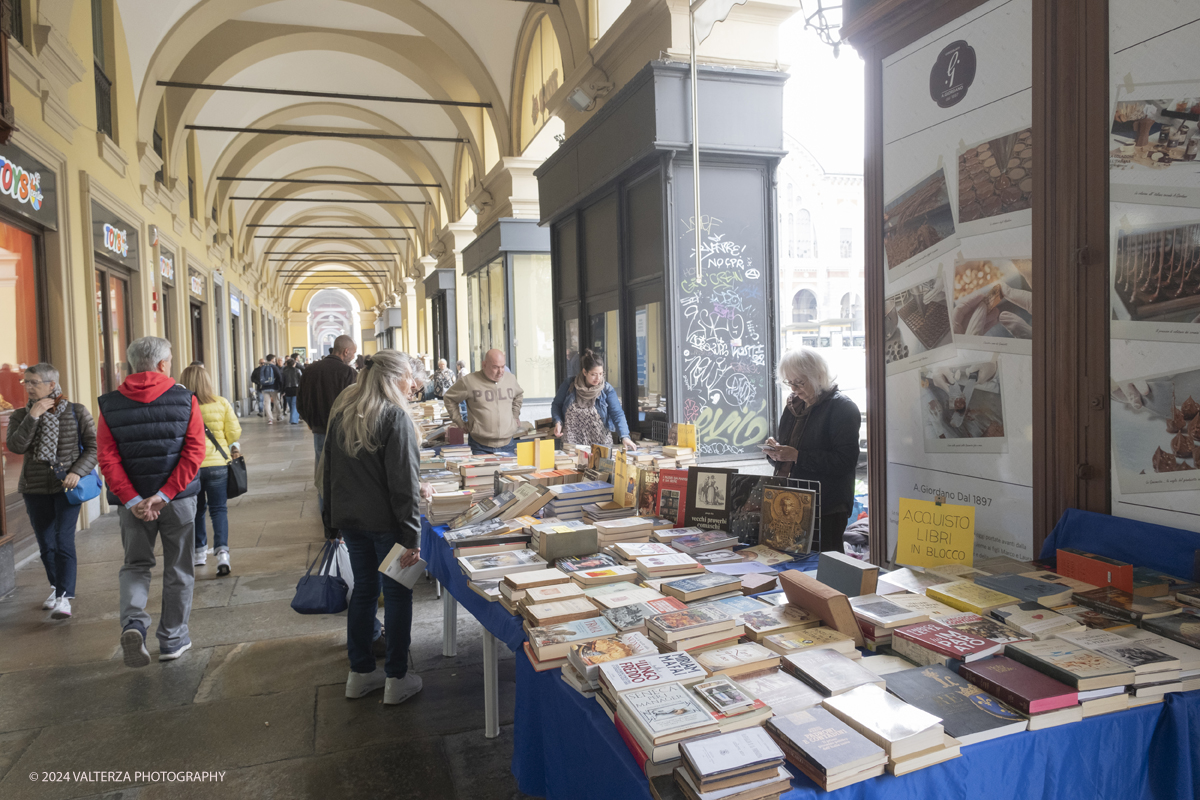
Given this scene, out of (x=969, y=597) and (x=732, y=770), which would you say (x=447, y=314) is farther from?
(x=732, y=770)

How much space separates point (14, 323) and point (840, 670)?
23.4ft

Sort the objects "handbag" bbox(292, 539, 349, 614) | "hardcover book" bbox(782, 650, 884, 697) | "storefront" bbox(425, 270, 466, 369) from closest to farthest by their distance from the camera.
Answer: "hardcover book" bbox(782, 650, 884, 697) < "handbag" bbox(292, 539, 349, 614) < "storefront" bbox(425, 270, 466, 369)

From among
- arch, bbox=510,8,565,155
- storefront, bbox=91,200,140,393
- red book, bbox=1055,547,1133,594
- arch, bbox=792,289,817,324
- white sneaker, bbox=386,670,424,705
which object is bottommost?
white sneaker, bbox=386,670,424,705

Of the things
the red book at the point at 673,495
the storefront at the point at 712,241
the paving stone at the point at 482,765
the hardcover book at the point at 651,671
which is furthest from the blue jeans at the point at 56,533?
the hardcover book at the point at 651,671

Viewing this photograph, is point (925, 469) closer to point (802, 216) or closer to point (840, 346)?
point (840, 346)

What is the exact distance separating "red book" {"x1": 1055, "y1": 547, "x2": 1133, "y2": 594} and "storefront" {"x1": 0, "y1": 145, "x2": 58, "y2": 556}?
6.75 meters

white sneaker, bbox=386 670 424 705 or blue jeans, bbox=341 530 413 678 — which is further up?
blue jeans, bbox=341 530 413 678

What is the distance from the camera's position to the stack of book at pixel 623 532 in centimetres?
297

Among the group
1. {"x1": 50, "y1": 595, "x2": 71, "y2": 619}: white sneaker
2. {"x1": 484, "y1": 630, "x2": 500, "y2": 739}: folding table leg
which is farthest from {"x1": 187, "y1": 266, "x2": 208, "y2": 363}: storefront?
{"x1": 484, "y1": 630, "x2": 500, "y2": 739}: folding table leg

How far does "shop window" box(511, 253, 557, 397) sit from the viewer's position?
11.0 meters

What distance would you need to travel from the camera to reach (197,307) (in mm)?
15680

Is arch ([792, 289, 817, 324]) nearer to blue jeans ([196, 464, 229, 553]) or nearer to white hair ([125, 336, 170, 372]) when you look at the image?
white hair ([125, 336, 170, 372])

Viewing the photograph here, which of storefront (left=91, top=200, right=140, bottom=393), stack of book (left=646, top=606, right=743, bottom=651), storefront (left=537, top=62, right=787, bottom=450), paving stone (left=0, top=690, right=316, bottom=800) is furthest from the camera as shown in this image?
storefront (left=91, top=200, right=140, bottom=393)

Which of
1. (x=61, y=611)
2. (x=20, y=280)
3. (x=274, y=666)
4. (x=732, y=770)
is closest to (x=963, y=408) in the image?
(x=732, y=770)
